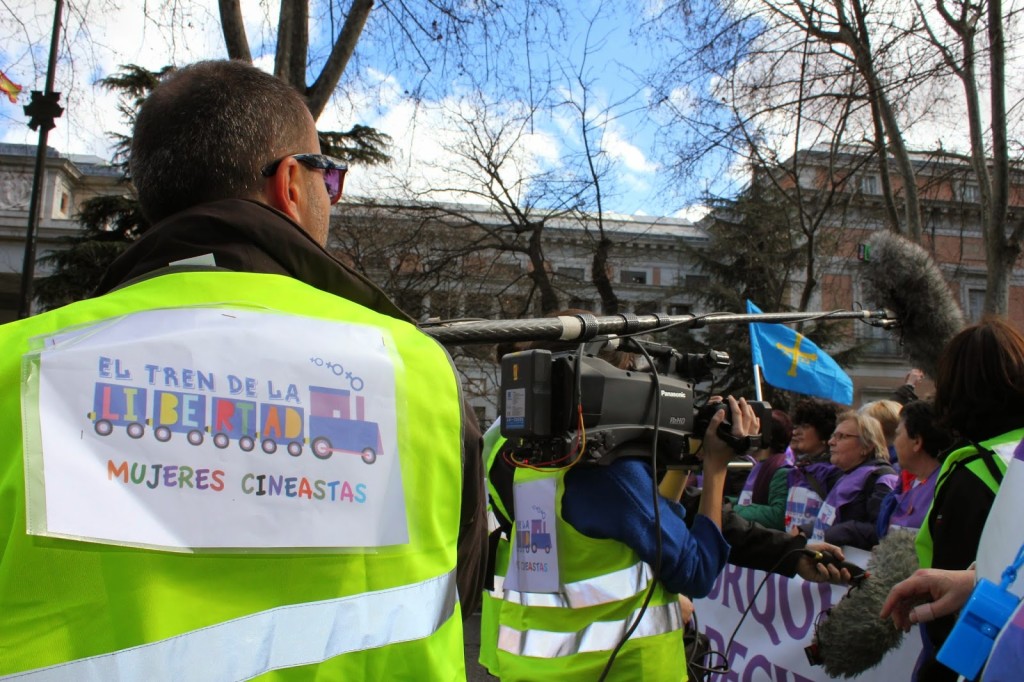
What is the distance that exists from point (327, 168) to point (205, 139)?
9.0 inches

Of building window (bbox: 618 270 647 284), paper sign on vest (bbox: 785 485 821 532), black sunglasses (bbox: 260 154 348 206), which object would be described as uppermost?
building window (bbox: 618 270 647 284)

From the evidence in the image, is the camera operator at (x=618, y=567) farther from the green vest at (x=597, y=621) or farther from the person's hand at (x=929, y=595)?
the person's hand at (x=929, y=595)

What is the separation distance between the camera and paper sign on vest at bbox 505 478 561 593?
2.61m

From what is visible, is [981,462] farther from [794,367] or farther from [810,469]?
[794,367]

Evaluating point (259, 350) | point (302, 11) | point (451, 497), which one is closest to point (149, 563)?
point (259, 350)

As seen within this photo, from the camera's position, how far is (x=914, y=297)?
4.09 metres

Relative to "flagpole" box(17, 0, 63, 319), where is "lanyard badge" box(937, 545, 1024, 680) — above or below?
below

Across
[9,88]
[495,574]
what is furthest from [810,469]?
[9,88]

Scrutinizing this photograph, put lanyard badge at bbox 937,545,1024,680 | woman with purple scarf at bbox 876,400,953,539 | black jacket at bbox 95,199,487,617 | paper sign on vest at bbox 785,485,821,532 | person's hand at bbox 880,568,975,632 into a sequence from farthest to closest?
1. paper sign on vest at bbox 785,485,821,532
2. woman with purple scarf at bbox 876,400,953,539
3. person's hand at bbox 880,568,975,632
4. lanyard badge at bbox 937,545,1024,680
5. black jacket at bbox 95,199,487,617

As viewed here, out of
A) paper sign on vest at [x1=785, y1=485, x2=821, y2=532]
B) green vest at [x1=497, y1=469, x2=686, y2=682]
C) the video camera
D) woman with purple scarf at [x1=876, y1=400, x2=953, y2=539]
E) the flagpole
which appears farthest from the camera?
the flagpole

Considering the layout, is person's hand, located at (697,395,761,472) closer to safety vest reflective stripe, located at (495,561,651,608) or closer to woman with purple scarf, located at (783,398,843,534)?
safety vest reflective stripe, located at (495,561,651,608)

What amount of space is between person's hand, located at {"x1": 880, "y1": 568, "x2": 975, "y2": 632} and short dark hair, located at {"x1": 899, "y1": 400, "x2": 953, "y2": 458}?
2102 millimetres

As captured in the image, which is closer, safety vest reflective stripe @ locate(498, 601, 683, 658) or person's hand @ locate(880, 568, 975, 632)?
person's hand @ locate(880, 568, 975, 632)

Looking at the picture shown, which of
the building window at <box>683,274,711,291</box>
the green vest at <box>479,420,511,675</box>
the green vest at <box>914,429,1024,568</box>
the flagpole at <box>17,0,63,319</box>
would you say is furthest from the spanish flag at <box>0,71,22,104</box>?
the building window at <box>683,274,711,291</box>
